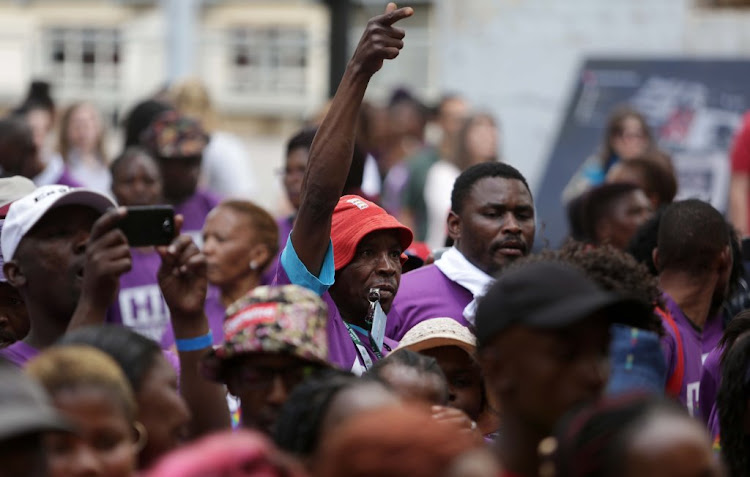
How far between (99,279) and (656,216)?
2.93 meters

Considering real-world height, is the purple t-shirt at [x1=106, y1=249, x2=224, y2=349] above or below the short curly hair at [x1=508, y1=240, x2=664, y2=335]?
below

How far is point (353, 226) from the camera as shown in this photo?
5.21 meters

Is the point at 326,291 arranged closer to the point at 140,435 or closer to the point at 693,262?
the point at 140,435

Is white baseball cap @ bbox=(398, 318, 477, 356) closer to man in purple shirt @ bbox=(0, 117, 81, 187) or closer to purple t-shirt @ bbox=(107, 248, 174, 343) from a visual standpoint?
purple t-shirt @ bbox=(107, 248, 174, 343)

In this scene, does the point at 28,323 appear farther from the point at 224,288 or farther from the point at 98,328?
the point at 224,288

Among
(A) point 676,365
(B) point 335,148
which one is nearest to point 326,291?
(B) point 335,148

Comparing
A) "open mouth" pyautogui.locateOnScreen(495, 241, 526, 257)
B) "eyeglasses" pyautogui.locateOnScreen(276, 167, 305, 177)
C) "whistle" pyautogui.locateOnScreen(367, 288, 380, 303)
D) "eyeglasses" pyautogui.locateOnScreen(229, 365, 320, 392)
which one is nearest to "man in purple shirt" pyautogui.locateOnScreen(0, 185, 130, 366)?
"eyeglasses" pyautogui.locateOnScreen(229, 365, 320, 392)

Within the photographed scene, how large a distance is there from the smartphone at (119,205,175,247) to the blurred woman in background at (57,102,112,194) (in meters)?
5.92

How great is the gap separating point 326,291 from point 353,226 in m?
0.45

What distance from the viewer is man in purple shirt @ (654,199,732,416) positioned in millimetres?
5707

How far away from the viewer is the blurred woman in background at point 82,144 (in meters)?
10.6

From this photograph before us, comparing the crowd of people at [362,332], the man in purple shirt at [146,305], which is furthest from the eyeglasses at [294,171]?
the man in purple shirt at [146,305]

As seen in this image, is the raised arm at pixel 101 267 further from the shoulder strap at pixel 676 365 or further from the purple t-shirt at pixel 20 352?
the shoulder strap at pixel 676 365

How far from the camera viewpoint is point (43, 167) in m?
9.23
